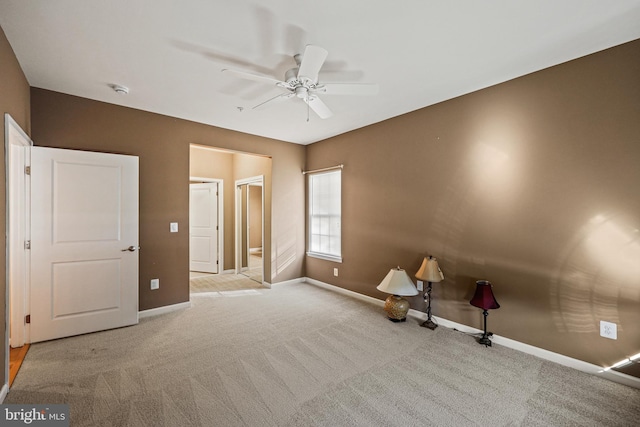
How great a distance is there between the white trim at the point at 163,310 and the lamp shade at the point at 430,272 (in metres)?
3.15

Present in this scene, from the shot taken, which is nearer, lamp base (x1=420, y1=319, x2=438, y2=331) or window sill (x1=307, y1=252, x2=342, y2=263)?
lamp base (x1=420, y1=319, x2=438, y2=331)

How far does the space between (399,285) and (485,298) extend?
90 centimetres

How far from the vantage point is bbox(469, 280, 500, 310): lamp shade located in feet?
8.90

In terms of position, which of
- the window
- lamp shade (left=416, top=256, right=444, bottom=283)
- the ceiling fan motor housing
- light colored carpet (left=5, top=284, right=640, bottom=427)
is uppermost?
the ceiling fan motor housing

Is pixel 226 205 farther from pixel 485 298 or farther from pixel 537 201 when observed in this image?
pixel 537 201

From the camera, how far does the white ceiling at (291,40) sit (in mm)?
1859

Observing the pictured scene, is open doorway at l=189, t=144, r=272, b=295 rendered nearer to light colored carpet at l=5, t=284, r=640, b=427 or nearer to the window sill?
the window sill

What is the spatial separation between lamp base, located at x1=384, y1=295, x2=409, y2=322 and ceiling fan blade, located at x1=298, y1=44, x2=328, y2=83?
2642mm

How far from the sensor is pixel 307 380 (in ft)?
7.39

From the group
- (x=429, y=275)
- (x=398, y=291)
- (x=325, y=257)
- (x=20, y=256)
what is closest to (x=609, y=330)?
(x=429, y=275)

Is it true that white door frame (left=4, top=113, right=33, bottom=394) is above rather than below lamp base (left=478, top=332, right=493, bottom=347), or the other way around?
above

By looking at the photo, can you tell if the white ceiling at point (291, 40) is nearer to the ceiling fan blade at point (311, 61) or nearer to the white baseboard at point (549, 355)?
the ceiling fan blade at point (311, 61)
